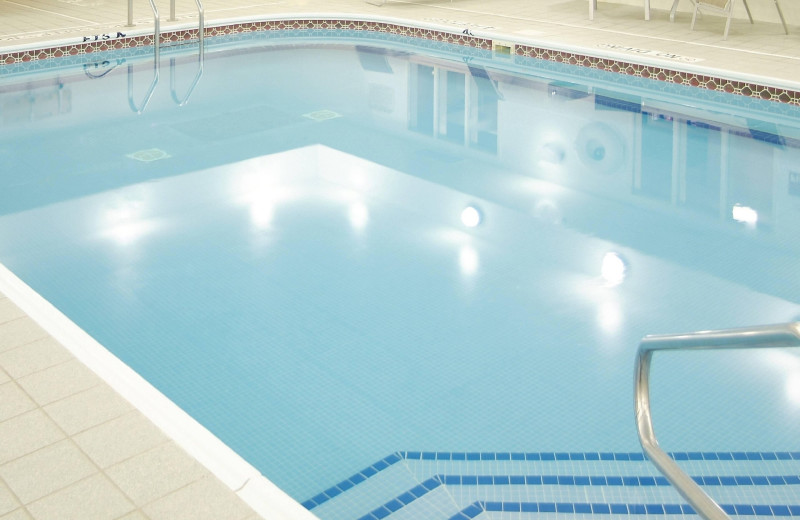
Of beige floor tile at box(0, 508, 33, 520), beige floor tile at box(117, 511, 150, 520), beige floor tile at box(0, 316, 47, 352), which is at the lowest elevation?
beige floor tile at box(0, 508, 33, 520)

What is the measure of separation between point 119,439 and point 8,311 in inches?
37.0

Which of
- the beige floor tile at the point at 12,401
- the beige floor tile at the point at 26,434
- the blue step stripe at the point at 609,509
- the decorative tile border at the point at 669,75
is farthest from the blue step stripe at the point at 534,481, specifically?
the decorative tile border at the point at 669,75

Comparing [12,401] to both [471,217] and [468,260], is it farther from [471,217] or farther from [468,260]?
[471,217]

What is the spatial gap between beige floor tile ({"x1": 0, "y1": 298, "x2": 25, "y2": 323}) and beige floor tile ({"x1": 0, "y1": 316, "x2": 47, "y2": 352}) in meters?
0.03

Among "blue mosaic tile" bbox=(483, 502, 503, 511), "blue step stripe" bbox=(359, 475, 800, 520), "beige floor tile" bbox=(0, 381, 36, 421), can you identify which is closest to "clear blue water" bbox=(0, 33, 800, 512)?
"blue step stripe" bbox=(359, 475, 800, 520)

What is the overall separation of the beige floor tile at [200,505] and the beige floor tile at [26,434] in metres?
0.42

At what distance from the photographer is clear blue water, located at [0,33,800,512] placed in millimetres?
2914

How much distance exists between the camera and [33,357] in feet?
8.91

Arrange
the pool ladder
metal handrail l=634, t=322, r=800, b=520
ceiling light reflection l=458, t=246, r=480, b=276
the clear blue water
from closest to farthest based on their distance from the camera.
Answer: metal handrail l=634, t=322, r=800, b=520
the clear blue water
ceiling light reflection l=458, t=246, r=480, b=276
the pool ladder

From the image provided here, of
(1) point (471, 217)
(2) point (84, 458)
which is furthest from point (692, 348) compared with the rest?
(1) point (471, 217)

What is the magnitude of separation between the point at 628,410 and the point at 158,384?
4.83 feet

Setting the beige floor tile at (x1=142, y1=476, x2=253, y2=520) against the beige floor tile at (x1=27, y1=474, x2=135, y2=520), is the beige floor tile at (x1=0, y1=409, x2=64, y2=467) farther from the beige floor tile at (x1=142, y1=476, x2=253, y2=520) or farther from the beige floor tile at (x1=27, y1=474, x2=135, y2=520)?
the beige floor tile at (x1=142, y1=476, x2=253, y2=520)

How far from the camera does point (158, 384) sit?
3047mm

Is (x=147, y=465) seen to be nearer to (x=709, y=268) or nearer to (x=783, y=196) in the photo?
(x=709, y=268)
